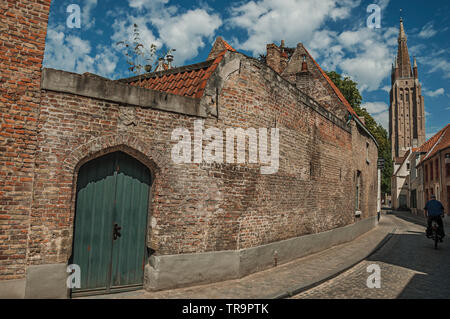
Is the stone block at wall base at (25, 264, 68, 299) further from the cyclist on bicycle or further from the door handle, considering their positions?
the cyclist on bicycle

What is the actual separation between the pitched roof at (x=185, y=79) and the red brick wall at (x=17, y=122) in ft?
9.05

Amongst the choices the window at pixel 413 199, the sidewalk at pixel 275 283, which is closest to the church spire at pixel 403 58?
the window at pixel 413 199

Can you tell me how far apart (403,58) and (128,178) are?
96.6 metres

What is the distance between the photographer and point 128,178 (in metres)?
5.68

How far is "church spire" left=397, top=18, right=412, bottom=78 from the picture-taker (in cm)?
8231

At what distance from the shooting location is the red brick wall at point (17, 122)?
4.45m

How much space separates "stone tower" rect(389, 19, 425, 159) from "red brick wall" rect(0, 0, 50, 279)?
89.0 metres

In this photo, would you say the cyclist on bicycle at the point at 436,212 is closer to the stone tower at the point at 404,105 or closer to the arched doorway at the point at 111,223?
the arched doorway at the point at 111,223

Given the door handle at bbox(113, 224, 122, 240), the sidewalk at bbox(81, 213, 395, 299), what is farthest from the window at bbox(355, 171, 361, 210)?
the door handle at bbox(113, 224, 122, 240)

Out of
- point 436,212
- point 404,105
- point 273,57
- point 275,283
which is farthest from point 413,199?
point 404,105

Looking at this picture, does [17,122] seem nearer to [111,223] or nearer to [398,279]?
[111,223]

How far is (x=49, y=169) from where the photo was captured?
4.75 m
